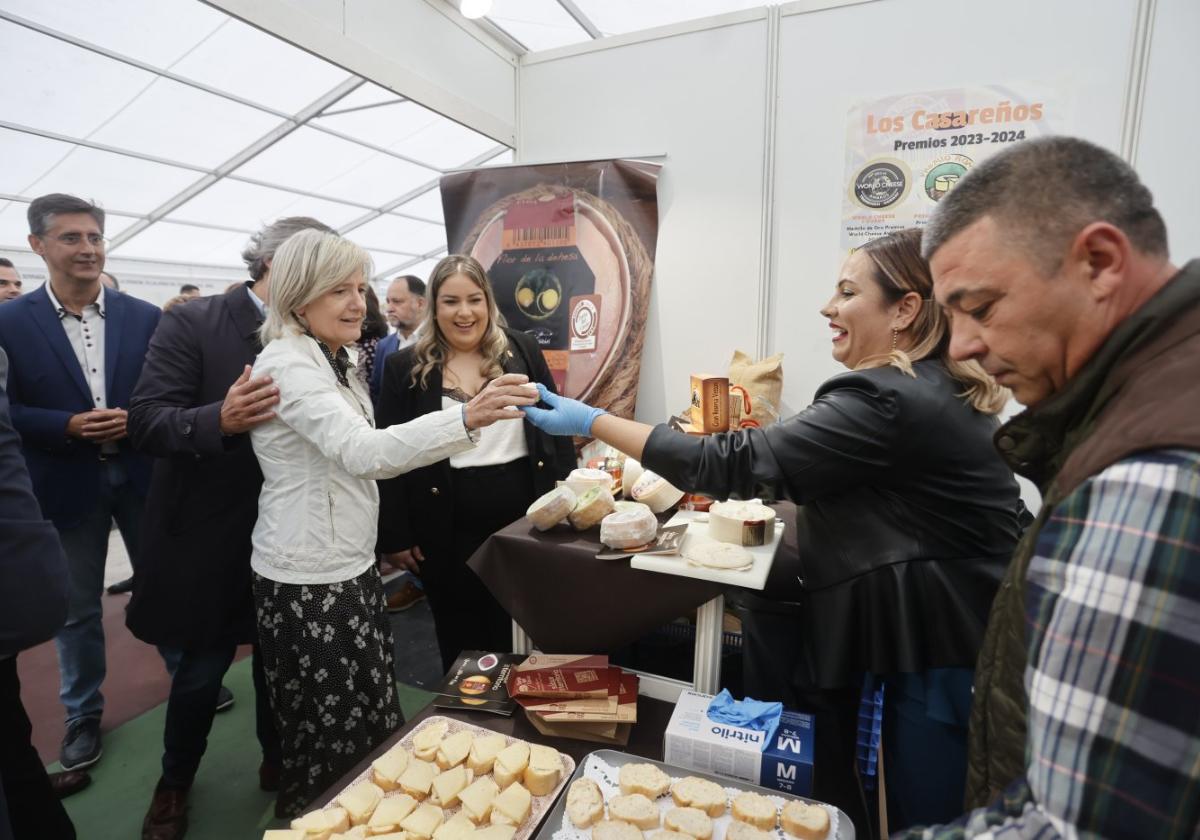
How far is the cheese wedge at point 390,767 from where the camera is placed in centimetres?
115

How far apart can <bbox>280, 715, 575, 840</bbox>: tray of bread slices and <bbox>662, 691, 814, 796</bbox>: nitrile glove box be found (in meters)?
0.23

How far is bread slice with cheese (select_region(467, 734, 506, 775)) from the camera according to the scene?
1189 millimetres

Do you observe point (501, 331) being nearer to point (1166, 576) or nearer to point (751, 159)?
point (751, 159)

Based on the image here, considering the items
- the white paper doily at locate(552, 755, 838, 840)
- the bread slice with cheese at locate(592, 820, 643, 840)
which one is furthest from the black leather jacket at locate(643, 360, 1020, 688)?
the bread slice with cheese at locate(592, 820, 643, 840)

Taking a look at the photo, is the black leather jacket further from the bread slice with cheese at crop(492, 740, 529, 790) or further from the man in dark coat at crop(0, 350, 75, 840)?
the man in dark coat at crop(0, 350, 75, 840)

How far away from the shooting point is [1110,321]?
0.65 meters

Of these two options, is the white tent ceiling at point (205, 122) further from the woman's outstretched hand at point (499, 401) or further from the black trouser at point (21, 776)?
the black trouser at point (21, 776)

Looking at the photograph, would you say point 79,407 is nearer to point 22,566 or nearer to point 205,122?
point 22,566

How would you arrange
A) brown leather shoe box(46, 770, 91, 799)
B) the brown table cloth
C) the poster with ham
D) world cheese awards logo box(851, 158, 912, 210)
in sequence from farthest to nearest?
1. the poster with ham
2. world cheese awards logo box(851, 158, 912, 210)
3. brown leather shoe box(46, 770, 91, 799)
4. the brown table cloth

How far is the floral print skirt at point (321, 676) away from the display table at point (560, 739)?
1.21ft

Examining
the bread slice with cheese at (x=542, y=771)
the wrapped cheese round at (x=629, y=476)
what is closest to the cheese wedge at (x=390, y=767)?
the bread slice with cheese at (x=542, y=771)

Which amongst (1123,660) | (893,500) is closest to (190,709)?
(893,500)

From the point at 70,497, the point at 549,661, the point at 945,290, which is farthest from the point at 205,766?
the point at 945,290

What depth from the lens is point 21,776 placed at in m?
1.46
